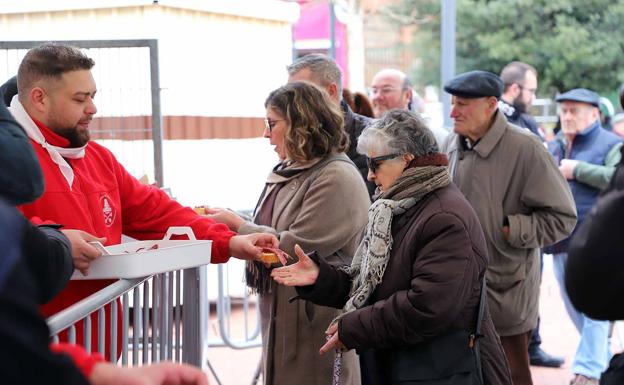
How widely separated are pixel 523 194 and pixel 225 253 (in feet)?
6.46

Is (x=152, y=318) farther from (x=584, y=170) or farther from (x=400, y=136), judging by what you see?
(x=584, y=170)

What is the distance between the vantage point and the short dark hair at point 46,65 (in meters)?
→ 3.79

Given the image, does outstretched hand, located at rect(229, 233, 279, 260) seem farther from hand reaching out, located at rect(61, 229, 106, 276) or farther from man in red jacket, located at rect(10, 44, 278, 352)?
hand reaching out, located at rect(61, 229, 106, 276)

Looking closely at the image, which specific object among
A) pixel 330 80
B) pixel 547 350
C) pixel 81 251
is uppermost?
pixel 330 80

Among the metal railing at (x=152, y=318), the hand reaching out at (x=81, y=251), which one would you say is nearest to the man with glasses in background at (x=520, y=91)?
the metal railing at (x=152, y=318)

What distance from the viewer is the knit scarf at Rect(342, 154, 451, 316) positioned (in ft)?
12.9

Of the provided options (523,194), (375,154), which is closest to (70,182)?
(375,154)

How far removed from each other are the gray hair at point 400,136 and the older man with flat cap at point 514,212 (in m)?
1.45

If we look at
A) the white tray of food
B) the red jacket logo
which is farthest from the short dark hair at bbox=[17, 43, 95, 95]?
the white tray of food

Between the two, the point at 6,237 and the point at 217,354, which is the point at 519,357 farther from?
the point at 6,237

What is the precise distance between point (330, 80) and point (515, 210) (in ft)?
4.46

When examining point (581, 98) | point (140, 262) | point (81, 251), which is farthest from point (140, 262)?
point (581, 98)

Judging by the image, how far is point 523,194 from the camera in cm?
546

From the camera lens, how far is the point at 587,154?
7707 mm
